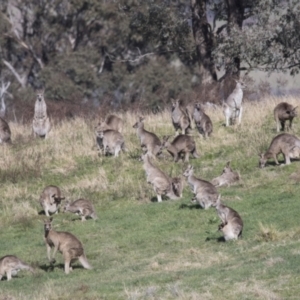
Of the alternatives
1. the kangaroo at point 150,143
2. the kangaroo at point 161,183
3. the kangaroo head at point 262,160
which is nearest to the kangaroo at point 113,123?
the kangaroo at point 150,143

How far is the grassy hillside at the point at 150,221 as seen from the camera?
14086 mm

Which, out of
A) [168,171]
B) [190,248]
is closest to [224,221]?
[190,248]

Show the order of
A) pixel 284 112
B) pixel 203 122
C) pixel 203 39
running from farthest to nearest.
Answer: pixel 203 39 < pixel 203 122 < pixel 284 112

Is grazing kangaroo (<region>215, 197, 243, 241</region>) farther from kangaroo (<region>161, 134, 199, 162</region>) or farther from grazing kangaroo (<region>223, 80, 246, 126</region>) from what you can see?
grazing kangaroo (<region>223, 80, 246, 126</region>)

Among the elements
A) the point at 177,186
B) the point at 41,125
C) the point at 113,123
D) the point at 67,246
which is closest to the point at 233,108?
the point at 113,123

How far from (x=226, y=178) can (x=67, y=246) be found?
6.88 m

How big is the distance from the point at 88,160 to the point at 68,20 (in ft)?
95.0

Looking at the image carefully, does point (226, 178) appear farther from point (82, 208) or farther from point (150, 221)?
point (82, 208)

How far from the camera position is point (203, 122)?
26375 millimetres

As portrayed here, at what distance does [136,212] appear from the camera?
2086 cm

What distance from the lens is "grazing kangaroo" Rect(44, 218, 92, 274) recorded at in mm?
16141

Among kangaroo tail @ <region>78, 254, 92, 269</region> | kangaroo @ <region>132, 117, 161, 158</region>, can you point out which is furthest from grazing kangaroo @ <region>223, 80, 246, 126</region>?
kangaroo tail @ <region>78, 254, 92, 269</region>

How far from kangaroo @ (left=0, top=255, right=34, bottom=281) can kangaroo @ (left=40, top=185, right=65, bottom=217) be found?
525cm

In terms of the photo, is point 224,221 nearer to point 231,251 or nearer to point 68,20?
point 231,251
